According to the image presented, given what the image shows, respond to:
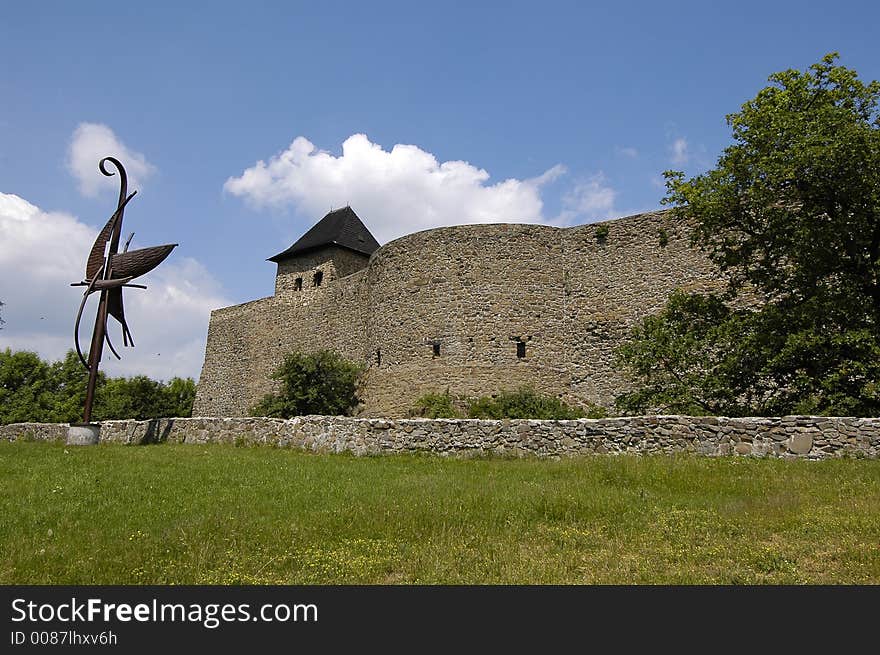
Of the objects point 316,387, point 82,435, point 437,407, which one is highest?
point 316,387

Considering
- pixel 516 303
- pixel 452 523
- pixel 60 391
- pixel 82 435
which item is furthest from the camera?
pixel 60 391

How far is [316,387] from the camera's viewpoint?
2348 cm

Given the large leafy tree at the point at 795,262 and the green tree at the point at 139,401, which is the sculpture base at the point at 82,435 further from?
the green tree at the point at 139,401

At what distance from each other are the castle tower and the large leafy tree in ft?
61.7

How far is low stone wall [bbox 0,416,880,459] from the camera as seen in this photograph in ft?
34.2

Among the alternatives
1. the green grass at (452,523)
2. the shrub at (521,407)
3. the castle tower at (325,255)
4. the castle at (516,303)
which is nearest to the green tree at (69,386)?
the castle tower at (325,255)

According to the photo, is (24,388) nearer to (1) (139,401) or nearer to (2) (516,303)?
(1) (139,401)

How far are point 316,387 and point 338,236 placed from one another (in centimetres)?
1065

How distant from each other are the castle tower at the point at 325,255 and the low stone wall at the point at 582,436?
16321 millimetres

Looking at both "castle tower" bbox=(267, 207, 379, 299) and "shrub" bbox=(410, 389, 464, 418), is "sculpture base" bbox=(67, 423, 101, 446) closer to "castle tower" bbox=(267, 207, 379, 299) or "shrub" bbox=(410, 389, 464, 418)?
"shrub" bbox=(410, 389, 464, 418)

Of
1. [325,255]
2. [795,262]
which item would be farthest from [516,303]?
[325,255]

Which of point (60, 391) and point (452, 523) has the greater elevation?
point (60, 391)
